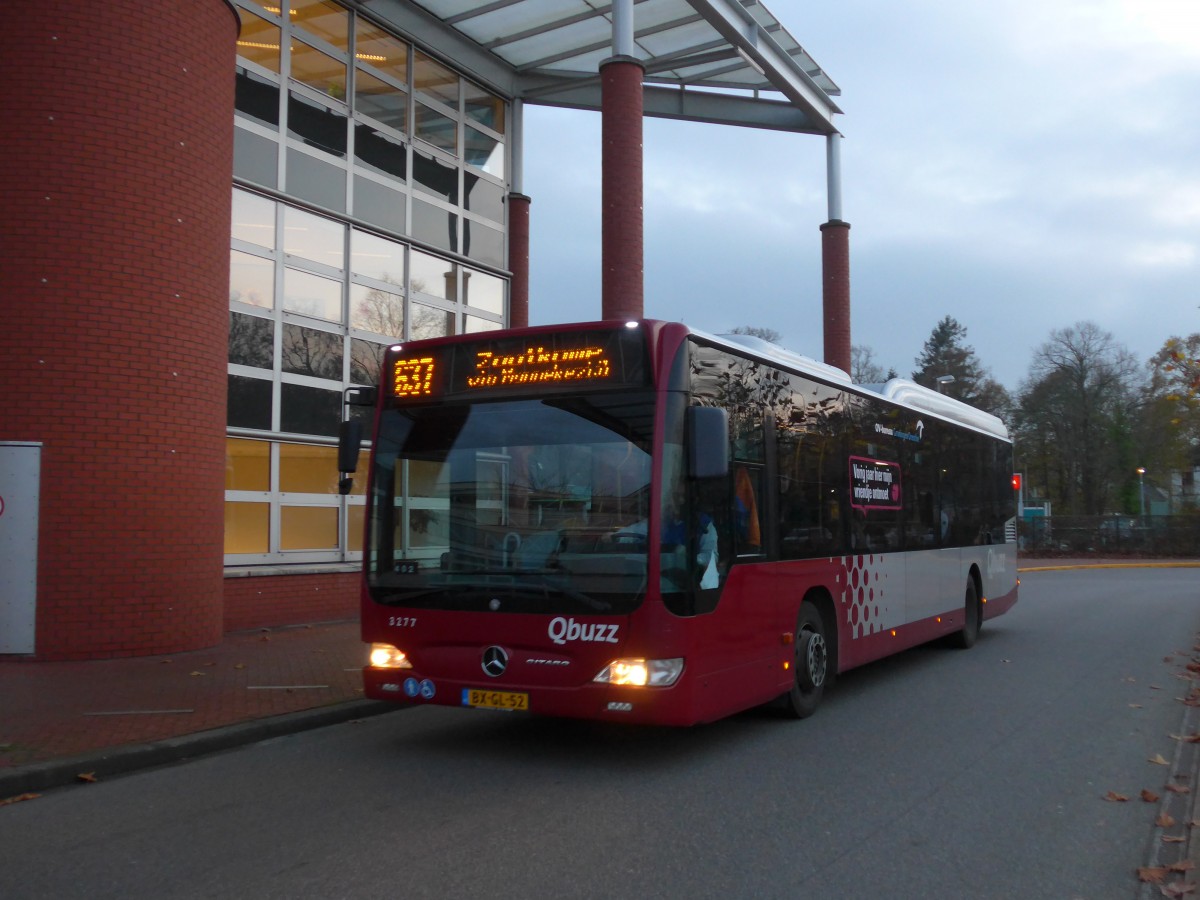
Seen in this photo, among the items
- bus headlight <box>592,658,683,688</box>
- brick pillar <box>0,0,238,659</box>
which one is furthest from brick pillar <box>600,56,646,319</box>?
bus headlight <box>592,658,683,688</box>

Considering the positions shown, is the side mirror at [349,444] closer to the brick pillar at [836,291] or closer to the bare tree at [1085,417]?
the brick pillar at [836,291]

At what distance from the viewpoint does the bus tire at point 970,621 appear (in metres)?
13.7

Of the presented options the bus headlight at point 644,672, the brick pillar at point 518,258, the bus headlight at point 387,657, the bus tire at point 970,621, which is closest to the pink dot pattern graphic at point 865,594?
the bus headlight at point 644,672

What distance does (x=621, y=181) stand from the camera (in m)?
17.0

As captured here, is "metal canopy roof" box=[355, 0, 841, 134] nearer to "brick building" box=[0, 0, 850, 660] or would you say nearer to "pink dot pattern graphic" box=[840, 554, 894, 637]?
"brick building" box=[0, 0, 850, 660]

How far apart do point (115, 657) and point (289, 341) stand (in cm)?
585

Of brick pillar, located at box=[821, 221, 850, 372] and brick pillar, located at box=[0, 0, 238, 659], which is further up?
brick pillar, located at box=[821, 221, 850, 372]

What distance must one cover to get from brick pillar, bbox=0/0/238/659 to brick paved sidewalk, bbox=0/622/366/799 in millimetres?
687

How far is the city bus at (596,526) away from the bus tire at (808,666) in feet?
0.07

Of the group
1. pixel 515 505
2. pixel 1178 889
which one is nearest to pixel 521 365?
pixel 515 505

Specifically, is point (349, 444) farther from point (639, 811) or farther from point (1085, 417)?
point (1085, 417)

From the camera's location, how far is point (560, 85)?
Answer: 21375mm

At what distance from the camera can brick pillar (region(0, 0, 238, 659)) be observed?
11.1m

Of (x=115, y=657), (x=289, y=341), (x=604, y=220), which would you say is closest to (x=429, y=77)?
(x=604, y=220)
